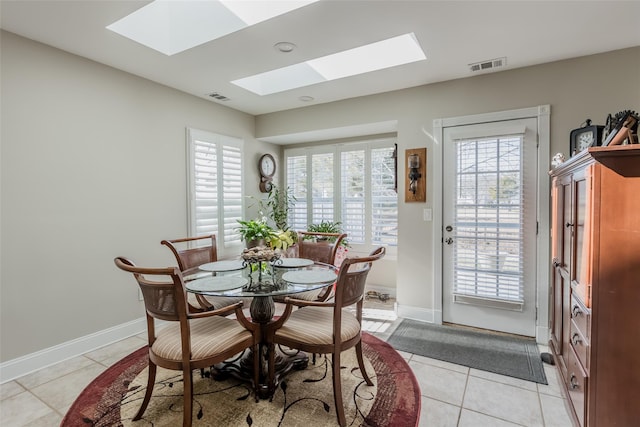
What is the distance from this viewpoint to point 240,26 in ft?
Answer: 7.59

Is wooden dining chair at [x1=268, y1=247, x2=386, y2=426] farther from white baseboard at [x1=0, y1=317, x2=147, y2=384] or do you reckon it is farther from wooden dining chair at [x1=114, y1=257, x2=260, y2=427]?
white baseboard at [x1=0, y1=317, x2=147, y2=384]

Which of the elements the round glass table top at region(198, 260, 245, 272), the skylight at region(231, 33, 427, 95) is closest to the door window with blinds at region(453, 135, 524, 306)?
the skylight at region(231, 33, 427, 95)

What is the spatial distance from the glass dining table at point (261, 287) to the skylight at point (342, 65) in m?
1.94

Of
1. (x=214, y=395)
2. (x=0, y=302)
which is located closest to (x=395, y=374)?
(x=214, y=395)

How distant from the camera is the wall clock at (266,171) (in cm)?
473

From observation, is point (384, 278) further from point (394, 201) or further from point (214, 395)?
point (214, 395)

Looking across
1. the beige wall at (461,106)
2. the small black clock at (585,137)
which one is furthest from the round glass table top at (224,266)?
the small black clock at (585,137)

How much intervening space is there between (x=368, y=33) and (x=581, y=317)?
7.41ft

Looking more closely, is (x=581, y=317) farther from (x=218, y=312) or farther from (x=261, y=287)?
(x=218, y=312)

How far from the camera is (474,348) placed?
286cm

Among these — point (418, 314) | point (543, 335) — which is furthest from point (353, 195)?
point (543, 335)

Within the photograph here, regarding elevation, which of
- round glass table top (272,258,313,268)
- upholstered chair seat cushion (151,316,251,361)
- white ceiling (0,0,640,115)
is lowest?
upholstered chair seat cushion (151,316,251,361)

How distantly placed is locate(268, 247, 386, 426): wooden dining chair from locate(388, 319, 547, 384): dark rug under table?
999mm

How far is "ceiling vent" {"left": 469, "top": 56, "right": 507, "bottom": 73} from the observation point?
9.27 feet
